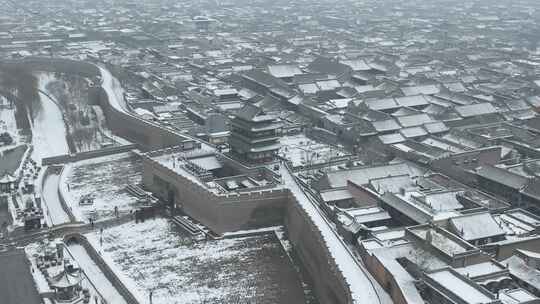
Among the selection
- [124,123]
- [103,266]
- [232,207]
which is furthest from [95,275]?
[124,123]

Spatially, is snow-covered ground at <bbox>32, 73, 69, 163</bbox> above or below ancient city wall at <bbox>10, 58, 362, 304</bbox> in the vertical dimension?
below

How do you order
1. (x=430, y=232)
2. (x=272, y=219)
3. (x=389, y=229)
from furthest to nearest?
(x=272, y=219)
(x=389, y=229)
(x=430, y=232)

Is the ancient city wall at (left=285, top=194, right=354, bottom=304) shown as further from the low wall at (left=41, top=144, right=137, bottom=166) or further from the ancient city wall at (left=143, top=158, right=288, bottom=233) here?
the low wall at (left=41, top=144, right=137, bottom=166)

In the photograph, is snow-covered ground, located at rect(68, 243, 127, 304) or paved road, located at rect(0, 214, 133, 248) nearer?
snow-covered ground, located at rect(68, 243, 127, 304)

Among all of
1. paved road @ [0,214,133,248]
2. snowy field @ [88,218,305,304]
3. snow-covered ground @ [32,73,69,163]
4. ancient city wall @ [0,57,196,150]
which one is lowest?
snow-covered ground @ [32,73,69,163]

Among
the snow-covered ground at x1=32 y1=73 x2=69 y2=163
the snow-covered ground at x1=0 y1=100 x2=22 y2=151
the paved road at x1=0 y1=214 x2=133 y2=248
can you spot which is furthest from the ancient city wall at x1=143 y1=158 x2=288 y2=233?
the snow-covered ground at x1=0 y1=100 x2=22 y2=151

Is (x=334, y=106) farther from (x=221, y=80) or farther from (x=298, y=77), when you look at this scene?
(x=221, y=80)

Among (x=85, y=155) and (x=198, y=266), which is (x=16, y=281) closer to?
(x=198, y=266)

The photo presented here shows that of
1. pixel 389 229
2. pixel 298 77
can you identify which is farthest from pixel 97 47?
pixel 389 229
